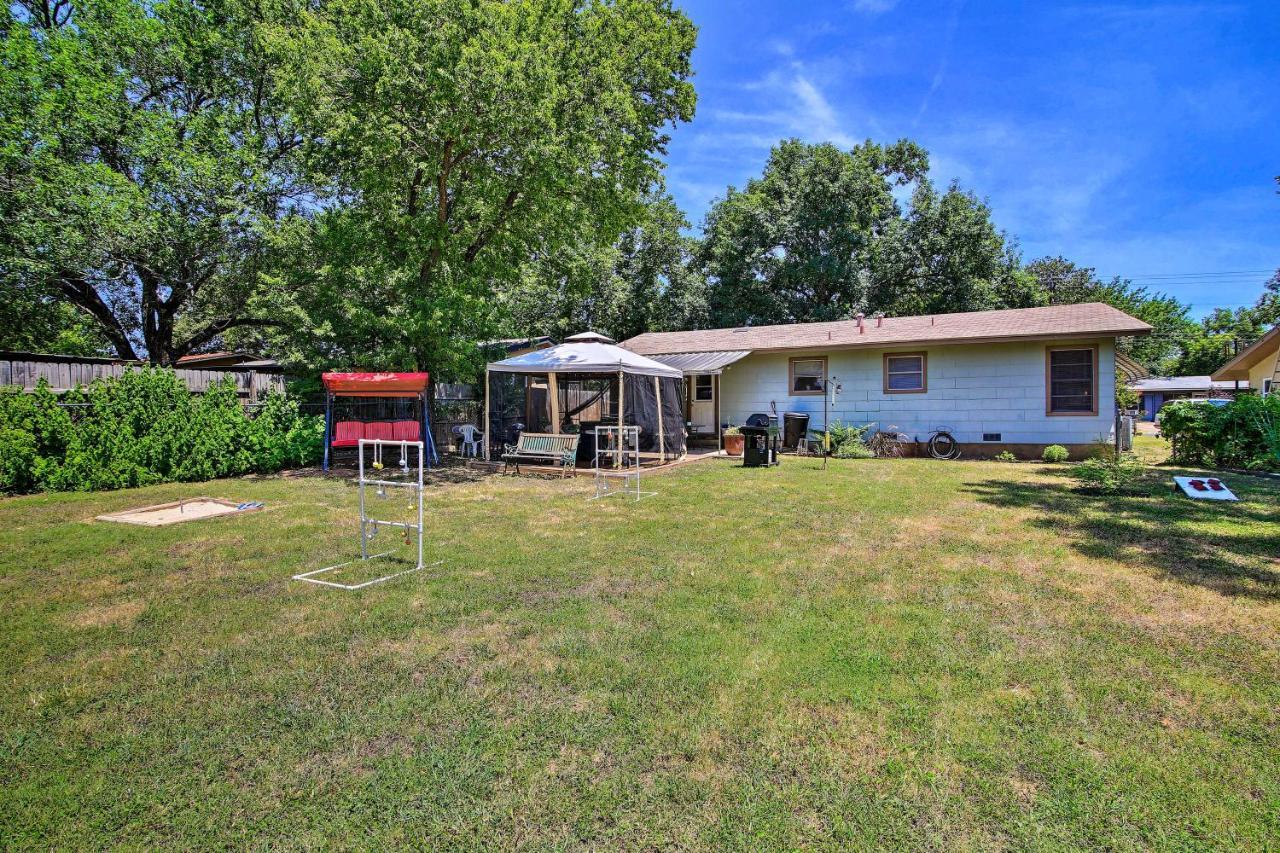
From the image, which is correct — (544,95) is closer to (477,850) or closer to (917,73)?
(477,850)

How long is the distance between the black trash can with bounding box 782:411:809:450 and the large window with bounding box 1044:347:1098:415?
17.2 feet

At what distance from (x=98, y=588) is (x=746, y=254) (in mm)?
24123

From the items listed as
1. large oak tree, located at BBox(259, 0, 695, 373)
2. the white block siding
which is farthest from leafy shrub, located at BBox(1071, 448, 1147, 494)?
large oak tree, located at BBox(259, 0, 695, 373)

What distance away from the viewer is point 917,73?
16.6 m

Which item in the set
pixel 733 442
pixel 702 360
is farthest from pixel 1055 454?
pixel 702 360

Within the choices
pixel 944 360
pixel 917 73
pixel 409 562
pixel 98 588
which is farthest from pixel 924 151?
pixel 98 588

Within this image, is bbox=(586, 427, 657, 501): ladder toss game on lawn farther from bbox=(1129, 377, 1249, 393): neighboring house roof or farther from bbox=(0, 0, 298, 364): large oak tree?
bbox=(1129, 377, 1249, 393): neighboring house roof

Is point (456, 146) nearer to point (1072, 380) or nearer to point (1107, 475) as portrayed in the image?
point (1107, 475)

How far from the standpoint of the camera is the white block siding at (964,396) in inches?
508

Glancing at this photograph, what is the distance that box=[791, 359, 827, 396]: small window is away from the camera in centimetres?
1558

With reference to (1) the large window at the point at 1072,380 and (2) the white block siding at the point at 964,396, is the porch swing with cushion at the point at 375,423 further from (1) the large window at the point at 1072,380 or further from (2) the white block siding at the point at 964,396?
(1) the large window at the point at 1072,380

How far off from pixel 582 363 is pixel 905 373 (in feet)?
27.6

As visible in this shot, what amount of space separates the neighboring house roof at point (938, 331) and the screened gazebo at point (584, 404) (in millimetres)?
3230

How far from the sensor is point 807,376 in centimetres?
1583
